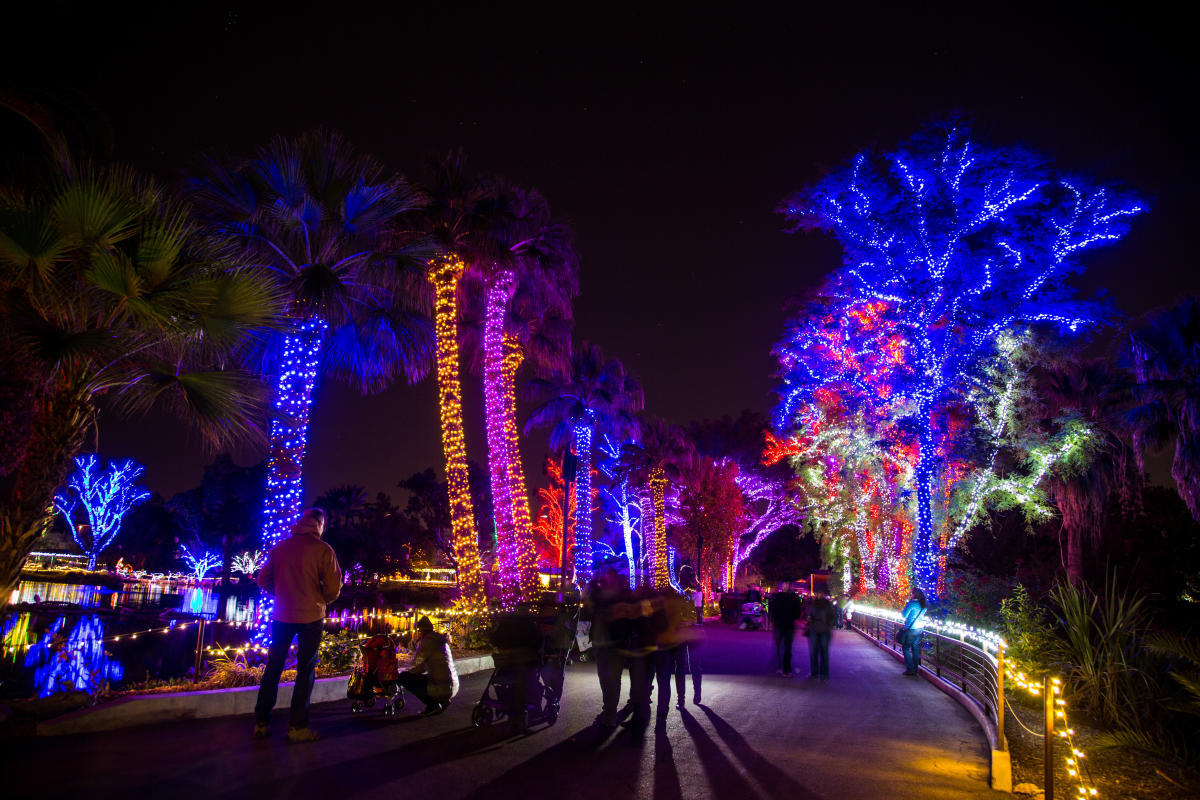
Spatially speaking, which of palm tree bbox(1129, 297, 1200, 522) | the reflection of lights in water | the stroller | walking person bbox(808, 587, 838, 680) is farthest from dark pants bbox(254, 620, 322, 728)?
→ palm tree bbox(1129, 297, 1200, 522)

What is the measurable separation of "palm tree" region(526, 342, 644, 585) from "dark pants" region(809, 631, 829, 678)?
1735 centimetres

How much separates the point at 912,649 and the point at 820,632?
2.16 m

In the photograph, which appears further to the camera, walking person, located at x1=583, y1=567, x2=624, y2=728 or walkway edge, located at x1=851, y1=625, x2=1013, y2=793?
walking person, located at x1=583, y1=567, x2=624, y2=728

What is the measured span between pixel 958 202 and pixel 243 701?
21.0 m

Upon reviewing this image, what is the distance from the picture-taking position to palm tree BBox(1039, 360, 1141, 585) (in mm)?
25891

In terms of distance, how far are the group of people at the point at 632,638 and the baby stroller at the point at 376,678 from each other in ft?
6.93

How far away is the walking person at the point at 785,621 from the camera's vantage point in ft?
43.8

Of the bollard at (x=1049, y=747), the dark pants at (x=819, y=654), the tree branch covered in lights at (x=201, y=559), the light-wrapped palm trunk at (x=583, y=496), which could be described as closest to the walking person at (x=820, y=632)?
the dark pants at (x=819, y=654)

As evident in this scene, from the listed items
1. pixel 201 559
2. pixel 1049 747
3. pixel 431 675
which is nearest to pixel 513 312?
pixel 431 675

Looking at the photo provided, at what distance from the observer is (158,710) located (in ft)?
23.2

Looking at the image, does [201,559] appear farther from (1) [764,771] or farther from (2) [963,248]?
(1) [764,771]

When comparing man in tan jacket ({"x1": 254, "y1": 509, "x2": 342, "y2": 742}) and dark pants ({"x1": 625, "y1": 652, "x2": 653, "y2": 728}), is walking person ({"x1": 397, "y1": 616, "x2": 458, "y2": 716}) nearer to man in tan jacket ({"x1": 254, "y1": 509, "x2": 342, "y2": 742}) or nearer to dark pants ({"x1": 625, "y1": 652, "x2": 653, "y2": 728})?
man in tan jacket ({"x1": 254, "y1": 509, "x2": 342, "y2": 742})

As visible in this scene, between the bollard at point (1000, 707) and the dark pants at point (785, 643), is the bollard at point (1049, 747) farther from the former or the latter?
the dark pants at point (785, 643)

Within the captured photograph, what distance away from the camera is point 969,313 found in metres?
21.9
